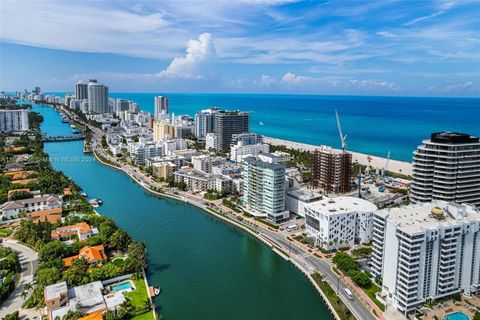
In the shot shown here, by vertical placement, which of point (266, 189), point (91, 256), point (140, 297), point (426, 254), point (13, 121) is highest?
point (13, 121)

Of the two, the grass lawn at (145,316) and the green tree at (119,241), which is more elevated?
the green tree at (119,241)

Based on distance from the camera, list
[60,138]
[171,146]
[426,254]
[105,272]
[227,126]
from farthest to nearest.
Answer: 1. [60,138]
2. [227,126]
3. [171,146]
4. [105,272]
5. [426,254]

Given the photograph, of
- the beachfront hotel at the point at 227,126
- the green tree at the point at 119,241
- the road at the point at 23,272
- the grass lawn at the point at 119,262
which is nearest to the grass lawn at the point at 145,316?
the grass lawn at the point at 119,262

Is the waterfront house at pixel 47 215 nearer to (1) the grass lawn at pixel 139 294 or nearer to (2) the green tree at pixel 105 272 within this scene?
(2) the green tree at pixel 105 272

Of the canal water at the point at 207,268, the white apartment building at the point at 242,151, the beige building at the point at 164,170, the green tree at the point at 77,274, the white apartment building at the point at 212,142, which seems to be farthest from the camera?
the white apartment building at the point at 212,142

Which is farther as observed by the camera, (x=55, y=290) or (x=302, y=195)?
(x=302, y=195)

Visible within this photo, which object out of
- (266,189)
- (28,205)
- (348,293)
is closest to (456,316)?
(348,293)

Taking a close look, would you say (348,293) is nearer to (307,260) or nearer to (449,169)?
(307,260)

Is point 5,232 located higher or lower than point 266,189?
lower

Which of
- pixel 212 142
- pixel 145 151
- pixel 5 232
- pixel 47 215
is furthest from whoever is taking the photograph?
pixel 212 142
